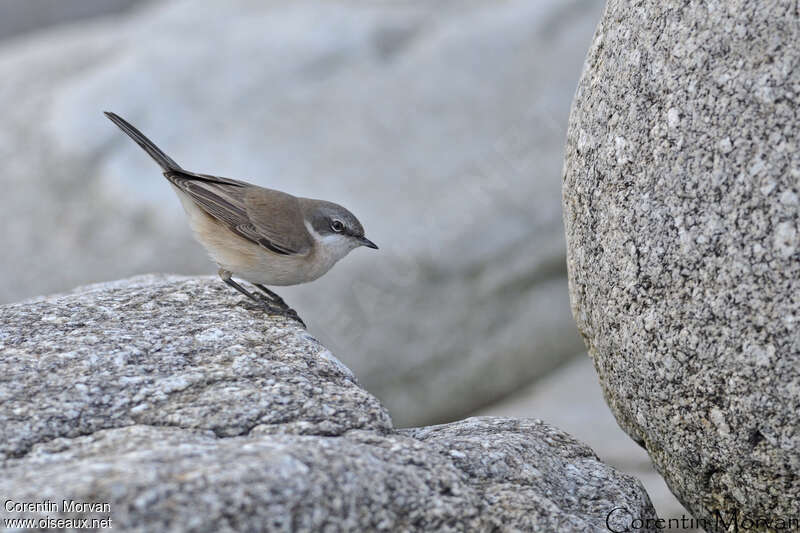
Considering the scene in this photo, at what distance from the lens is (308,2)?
10.3 m

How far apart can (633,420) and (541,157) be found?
14.8 ft

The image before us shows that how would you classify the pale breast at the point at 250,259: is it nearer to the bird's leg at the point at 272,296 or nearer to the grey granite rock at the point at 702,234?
the bird's leg at the point at 272,296

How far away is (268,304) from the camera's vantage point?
5.34 meters

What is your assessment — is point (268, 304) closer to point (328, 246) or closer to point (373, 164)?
point (328, 246)

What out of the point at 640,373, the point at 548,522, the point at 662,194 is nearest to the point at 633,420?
the point at 640,373

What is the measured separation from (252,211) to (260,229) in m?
0.17

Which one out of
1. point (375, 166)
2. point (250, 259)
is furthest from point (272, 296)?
point (375, 166)

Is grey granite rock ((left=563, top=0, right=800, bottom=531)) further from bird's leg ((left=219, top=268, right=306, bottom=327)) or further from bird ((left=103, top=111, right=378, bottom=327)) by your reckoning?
bird ((left=103, top=111, right=378, bottom=327))

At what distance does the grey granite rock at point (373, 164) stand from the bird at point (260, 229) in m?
2.19

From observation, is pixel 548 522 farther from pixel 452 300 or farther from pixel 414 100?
pixel 414 100

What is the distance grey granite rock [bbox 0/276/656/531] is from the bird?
0.62 metres

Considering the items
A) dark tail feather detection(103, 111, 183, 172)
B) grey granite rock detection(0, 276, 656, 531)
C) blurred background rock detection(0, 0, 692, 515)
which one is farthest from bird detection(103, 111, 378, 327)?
blurred background rock detection(0, 0, 692, 515)

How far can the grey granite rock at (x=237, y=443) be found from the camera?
3.17m

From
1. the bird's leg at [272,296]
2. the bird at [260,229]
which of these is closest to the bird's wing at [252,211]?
the bird at [260,229]
